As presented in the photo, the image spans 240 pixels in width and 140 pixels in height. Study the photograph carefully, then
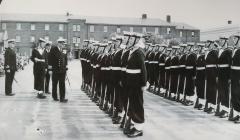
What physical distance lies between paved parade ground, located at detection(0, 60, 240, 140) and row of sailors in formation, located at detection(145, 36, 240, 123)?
1.55ft

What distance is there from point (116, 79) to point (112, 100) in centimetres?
98

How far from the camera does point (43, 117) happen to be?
11.3 metres


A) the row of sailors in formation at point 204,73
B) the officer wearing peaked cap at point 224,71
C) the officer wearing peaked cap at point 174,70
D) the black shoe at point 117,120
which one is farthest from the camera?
the officer wearing peaked cap at point 174,70

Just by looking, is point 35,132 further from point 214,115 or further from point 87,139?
point 214,115

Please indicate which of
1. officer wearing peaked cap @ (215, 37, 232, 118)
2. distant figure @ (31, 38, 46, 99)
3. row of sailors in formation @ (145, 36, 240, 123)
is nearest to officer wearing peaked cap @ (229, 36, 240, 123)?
row of sailors in formation @ (145, 36, 240, 123)

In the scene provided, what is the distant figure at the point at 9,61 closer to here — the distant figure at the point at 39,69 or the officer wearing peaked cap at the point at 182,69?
the distant figure at the point at 39,69

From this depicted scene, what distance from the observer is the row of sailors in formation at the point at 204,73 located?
416 inches

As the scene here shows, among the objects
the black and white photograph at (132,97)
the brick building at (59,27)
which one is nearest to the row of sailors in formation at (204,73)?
the black and white photograph at (132,97)

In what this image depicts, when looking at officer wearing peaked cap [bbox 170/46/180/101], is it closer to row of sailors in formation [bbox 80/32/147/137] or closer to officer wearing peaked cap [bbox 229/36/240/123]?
row of sailors in formation [bbox 80/32/147/137]

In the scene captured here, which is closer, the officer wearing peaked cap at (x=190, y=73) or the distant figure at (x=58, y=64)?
the officer wearing peaked cap at (x=190, y=73)

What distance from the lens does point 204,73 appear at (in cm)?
1273

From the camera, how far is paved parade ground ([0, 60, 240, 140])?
8930 mm

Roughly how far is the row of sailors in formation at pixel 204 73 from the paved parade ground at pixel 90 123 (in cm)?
47

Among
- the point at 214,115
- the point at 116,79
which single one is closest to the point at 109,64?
the point at 116,79
